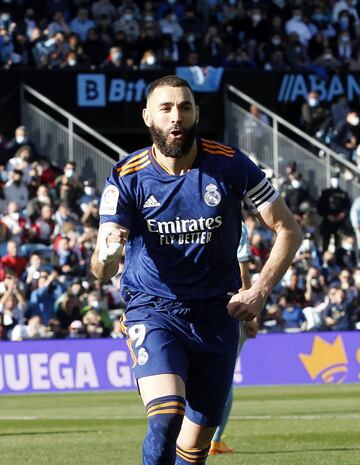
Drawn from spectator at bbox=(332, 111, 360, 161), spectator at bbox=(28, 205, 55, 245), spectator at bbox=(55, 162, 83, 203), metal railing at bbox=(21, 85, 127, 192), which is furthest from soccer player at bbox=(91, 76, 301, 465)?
spectator at bbox=(332, 111, 360, 161)

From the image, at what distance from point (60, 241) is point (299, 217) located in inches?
246

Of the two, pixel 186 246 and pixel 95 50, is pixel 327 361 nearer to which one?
pixel 95 50

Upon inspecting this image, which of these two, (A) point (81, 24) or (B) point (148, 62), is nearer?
(A) point (81, 24)

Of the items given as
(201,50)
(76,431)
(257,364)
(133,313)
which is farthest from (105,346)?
(133,313)

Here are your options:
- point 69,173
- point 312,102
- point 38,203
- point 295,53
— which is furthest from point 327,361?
point 295,53

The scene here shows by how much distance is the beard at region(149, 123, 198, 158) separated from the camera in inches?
283

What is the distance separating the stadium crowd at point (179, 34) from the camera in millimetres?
29578

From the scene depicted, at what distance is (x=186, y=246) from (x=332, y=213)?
2127cm

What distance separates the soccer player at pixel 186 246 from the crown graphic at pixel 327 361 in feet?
51.8

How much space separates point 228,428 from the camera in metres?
15.1

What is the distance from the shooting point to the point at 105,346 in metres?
22.4

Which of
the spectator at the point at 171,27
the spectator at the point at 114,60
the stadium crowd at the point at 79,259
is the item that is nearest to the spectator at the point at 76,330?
the stadium crowd at the point at 79,259

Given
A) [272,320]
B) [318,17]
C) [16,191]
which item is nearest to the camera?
[272,320]

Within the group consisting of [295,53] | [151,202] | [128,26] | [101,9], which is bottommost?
[295,53]
